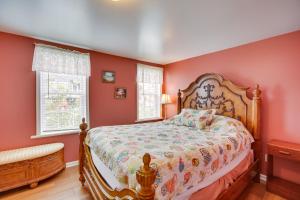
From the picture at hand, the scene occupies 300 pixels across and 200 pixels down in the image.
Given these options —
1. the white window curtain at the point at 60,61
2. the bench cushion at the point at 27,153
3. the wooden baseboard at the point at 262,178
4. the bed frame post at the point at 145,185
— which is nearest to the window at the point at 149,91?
the white window curtain at the point at 60,61

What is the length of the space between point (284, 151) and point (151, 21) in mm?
2552

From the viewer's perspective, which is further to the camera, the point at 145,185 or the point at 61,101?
the point at 61,101

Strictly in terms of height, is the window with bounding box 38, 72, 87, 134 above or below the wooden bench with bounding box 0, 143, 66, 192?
above

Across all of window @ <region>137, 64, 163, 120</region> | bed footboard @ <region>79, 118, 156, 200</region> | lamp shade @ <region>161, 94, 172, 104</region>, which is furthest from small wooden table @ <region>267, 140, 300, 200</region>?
window @ <region>137, 64, 163, 120</region>

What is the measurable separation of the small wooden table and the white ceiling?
1.71 m

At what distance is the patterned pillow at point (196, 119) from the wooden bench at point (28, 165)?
2.26 meters

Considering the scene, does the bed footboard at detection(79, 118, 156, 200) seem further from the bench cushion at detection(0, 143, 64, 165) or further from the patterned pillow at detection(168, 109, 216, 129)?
the patterned pillow at detection(168, 109, 216, 129)

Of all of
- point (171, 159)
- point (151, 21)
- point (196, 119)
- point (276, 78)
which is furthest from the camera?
point (196, 119)

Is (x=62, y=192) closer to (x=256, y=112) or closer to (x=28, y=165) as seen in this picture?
(x=28, y=165)

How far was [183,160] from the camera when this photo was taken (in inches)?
56.2

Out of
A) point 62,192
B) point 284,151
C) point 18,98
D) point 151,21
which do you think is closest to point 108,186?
point 62,192

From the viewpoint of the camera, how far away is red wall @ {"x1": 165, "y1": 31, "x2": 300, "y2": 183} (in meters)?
2.38

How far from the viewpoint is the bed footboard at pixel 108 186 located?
3.20 ft

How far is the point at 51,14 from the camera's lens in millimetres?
1984
